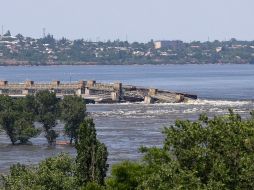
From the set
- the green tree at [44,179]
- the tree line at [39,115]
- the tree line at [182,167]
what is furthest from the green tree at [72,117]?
the tree line at [182,167]

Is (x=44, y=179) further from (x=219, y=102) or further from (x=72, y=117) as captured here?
(x=219, y=102)

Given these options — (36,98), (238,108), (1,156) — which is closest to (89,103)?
(238,108)

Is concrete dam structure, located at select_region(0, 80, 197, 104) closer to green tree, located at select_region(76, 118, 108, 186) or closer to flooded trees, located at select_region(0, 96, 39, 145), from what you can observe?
flooded trees, located at select_region(0, 96, 39, 145)

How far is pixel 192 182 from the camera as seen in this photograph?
30.5m

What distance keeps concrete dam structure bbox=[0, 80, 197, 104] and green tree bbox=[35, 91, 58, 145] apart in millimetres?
44143

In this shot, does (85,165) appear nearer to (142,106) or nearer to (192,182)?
(192,182)

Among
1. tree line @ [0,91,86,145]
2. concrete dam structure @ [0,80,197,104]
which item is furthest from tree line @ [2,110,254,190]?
concrete dam structure @ [0,80,197,104]

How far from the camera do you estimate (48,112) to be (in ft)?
248

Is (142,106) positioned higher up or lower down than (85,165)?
lower down

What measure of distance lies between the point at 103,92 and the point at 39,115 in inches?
2092

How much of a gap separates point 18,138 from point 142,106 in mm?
42772

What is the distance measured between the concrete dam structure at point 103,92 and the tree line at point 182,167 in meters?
82.8

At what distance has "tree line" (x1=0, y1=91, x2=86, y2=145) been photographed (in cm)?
7206

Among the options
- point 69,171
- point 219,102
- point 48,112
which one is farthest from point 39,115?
point 219,102
